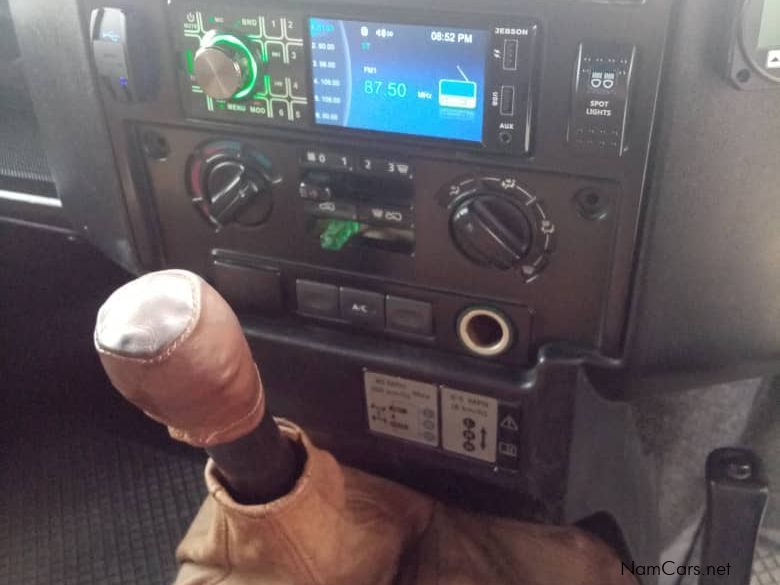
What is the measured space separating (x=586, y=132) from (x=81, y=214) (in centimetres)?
47

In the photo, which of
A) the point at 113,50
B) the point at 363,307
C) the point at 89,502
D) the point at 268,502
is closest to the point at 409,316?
the point at 363,307

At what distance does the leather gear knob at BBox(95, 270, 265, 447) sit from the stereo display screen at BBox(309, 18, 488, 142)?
17 centimetres

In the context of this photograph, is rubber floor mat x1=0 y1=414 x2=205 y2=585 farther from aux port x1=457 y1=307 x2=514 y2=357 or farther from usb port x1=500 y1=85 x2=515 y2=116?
A: usb port x1=500 y1=85 x2=515 y2=116

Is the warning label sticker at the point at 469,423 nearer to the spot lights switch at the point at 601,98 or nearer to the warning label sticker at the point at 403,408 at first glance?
the warning label sticker at the point at 403,408

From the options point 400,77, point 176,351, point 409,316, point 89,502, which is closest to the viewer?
point 176,351

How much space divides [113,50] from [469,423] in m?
0.37

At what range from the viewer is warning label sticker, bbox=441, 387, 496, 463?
2.02 feet

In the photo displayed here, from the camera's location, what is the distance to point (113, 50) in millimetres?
574

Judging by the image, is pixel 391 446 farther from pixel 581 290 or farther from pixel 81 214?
pixel 81 214

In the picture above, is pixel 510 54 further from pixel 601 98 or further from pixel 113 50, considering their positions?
pixel 113 50

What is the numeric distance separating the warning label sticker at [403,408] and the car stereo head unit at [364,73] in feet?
0.66

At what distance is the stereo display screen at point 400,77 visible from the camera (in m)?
0.49

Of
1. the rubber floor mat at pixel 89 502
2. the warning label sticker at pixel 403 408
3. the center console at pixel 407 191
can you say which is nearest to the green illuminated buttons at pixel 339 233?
the center console at pixel 407 191

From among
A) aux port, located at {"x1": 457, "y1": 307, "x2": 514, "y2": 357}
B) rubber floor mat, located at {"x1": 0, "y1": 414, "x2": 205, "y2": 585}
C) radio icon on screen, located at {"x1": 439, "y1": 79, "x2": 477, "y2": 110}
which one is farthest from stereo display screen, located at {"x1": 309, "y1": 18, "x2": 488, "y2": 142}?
rubber floor mat, located at {"x1": 0, "y1": 414, "x2": 205, "y2": 585}
